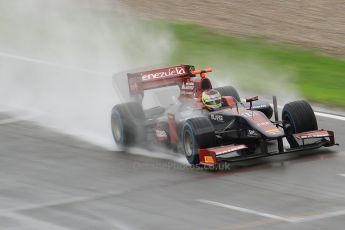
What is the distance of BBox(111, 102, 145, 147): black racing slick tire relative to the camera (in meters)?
17.8

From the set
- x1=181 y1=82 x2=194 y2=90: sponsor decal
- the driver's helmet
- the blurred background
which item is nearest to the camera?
the blurred background

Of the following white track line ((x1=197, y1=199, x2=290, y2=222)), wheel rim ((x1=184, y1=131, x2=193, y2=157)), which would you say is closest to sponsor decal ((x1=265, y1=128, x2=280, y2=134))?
wheel rim ((x1=184, y1=131, x2=193, y2=157))

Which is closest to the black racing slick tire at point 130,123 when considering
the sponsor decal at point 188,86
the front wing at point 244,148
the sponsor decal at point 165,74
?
the sponsor decal at point 165,74

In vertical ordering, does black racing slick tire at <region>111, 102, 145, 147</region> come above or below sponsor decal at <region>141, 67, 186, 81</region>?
below

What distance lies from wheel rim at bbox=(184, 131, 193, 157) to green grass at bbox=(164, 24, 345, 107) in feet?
18.4

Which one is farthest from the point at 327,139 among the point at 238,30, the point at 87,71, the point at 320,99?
the point at 238,30

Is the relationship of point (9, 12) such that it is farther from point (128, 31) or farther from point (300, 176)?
point (300, 176)

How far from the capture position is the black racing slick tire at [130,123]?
17766mm

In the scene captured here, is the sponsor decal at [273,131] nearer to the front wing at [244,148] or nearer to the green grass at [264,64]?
the front wing at [244,148]

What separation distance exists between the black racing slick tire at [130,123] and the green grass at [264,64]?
5.20 metres

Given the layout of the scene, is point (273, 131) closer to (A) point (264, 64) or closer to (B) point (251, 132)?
(B) point (251, 132)

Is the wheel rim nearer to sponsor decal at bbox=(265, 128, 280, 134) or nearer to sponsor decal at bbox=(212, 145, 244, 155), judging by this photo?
sponsor decal at bbox=(212, 145, 244, 155)

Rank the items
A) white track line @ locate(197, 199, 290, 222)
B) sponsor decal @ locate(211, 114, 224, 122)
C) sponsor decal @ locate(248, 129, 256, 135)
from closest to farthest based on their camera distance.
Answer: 1. white track line @ locate(197, 199, 290, 222)
2. sponsor decal @ locate(248, 129, 256, 135)
3. sponsor decal @ locate(211, 114, 224, 122)

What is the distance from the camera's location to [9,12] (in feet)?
108
